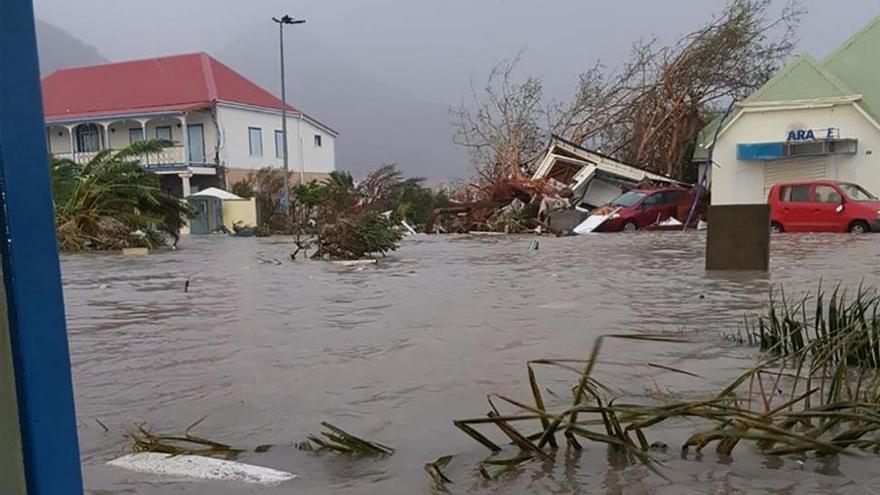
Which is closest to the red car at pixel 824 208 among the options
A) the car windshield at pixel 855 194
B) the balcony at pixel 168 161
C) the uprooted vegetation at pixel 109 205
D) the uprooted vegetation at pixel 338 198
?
the car windshield at pixel 855 194

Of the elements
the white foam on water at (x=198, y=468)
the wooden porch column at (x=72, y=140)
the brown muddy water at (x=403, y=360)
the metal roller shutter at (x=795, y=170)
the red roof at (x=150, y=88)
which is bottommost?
the brown muddy water at (x=403, y=360)

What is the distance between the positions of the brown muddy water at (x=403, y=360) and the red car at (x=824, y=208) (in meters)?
8.73

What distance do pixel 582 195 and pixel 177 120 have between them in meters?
22.3

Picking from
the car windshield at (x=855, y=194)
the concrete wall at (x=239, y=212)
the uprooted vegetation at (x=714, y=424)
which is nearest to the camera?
the uprooted vegetation at (x=714, y=424)

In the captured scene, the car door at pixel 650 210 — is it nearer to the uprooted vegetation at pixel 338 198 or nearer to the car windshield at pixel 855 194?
the car windshield at pixel 855 194

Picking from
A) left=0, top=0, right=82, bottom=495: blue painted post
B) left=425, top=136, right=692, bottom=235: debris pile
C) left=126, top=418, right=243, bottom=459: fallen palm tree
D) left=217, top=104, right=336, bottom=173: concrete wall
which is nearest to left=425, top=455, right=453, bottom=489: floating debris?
left=126, top=418, right=243, bottom=459: fallen palm tree

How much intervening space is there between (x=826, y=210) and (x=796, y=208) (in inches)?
30.3

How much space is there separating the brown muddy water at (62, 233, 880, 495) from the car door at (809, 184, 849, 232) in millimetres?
8965

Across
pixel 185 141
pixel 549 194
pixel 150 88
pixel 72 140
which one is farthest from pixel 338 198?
pixel 72 140

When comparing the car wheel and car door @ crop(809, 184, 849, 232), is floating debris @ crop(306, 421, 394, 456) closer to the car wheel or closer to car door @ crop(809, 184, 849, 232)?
the car wheel

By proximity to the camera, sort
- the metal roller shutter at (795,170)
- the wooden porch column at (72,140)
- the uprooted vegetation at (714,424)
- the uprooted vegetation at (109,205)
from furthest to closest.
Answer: the wooden porch column at (72,140) < the metal roller shutter at (795,170) < the uprooted vegetation at (109,205) < the uprooted vegetation at (714,424)

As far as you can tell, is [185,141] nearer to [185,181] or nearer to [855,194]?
[185,181]

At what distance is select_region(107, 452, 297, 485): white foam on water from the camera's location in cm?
302

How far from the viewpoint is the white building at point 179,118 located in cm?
3803
